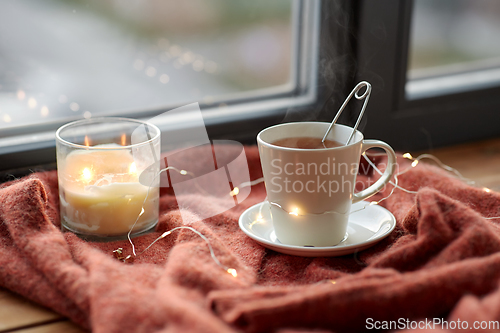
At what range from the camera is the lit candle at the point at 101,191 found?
0.63 metres

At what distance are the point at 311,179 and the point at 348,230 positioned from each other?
137 millimetres

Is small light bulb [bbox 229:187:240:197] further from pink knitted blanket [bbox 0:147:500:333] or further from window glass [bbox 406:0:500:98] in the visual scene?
window glass [bbox 406:0:500:98]

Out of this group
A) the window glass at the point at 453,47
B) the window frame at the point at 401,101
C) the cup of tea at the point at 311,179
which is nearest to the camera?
the cup of tea at the point at 311,179

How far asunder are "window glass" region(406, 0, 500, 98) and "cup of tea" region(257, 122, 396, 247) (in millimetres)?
453

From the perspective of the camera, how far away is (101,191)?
0.63 metres

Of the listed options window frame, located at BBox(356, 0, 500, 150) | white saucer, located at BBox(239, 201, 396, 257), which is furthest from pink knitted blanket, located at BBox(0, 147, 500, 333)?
window frame, located at BBox(356, 0, 500, 150)

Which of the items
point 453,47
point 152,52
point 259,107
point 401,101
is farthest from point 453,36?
point 152,52

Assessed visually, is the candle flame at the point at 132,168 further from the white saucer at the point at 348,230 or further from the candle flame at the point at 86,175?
→ the white saucer at the point at 348,230

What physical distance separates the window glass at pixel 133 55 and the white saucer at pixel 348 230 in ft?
1.20

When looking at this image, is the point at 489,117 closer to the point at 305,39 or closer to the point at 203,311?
the point at 305,39

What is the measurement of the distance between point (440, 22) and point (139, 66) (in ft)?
2.22

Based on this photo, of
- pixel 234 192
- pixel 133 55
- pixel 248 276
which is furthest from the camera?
pixel 133 55

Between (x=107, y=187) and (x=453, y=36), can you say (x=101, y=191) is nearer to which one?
(x=107, y=187)

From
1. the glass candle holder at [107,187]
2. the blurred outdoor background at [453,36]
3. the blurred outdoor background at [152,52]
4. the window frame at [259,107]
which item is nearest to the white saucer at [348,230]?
the glass candle holder at [107,187]
